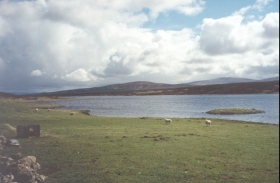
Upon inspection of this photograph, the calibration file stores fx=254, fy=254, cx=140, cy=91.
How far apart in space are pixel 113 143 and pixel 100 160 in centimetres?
604

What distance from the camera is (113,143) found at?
25.7 meters

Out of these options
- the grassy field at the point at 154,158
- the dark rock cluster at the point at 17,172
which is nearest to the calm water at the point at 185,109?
the grassy field at the point at 154,158

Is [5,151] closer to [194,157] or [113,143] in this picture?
[113,143]

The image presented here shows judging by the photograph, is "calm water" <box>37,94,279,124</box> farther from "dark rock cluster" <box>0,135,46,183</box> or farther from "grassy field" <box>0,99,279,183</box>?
"dark rock cluster" <box>0,135,46,183</box>

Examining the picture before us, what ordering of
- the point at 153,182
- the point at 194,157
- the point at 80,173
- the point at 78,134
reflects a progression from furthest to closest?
the point at 78,134
the point at 194,157
the point at 80,173
the point at 153,182

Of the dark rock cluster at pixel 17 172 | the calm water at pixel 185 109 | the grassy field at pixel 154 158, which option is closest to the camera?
the dark rock cluster at pixel 17 172

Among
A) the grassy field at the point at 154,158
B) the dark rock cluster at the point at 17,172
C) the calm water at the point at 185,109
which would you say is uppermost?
the dark rock cluster at the point at 17,172

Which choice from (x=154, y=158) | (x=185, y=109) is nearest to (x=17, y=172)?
(x=154, y=158)

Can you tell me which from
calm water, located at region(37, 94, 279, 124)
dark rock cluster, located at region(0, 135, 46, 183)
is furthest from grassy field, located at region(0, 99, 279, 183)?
calm water, located at region(37, 94, 279, 124)

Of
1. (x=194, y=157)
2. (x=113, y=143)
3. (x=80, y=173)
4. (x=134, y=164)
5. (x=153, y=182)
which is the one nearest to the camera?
(x=153, y=182)

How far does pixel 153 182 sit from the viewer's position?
15.2 meters

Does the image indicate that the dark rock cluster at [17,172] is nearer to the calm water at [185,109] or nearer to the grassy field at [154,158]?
the grassy field at [154,158]

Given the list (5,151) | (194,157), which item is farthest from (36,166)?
(194,157)

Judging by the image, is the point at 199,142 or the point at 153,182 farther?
the point at 199,142
